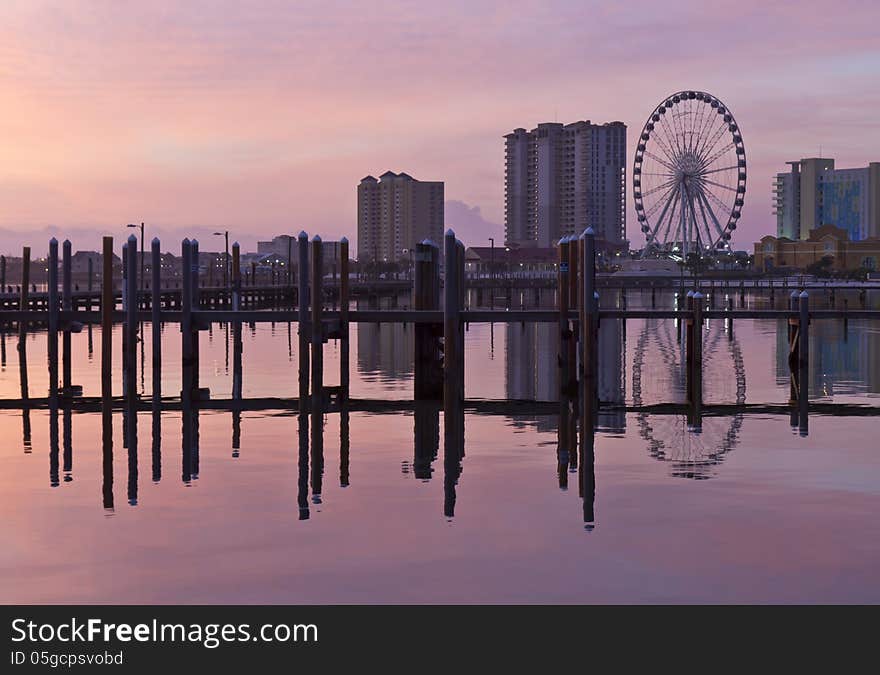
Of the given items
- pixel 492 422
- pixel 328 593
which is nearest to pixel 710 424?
pixel 492 422

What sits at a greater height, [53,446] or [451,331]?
[451,331]

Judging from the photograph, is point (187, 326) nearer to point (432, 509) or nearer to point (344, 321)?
point (344, 321)

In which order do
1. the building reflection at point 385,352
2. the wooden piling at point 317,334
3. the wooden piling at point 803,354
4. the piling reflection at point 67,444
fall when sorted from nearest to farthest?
the piling reflection at point 67,444 < the wooden piling at point 317,334 < the wooden piling at point 803,354 < the building reflection at point 385,352

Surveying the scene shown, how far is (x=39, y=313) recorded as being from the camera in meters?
37.6

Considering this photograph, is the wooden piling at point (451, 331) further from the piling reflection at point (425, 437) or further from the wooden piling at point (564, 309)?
the wooden piling at point (564, 309)

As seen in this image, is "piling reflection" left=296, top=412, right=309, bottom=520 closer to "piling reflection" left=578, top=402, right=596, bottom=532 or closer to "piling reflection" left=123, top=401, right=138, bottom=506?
"piling reflection" left=123, top=401, right=138, bottom=506

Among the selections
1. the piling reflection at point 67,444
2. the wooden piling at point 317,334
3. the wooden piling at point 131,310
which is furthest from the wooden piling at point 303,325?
the piling reflection at point 67,444

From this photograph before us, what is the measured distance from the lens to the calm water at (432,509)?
1350cm

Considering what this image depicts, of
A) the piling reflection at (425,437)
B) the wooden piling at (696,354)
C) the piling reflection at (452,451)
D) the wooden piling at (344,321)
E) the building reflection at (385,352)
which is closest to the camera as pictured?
the piling reflection at (452,451)

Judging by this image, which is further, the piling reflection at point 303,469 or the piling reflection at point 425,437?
the piling reflection at point 425,437

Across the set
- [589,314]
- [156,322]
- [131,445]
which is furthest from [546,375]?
[131,445]

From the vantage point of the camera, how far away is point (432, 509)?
17.7 m

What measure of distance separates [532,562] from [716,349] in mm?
44568
